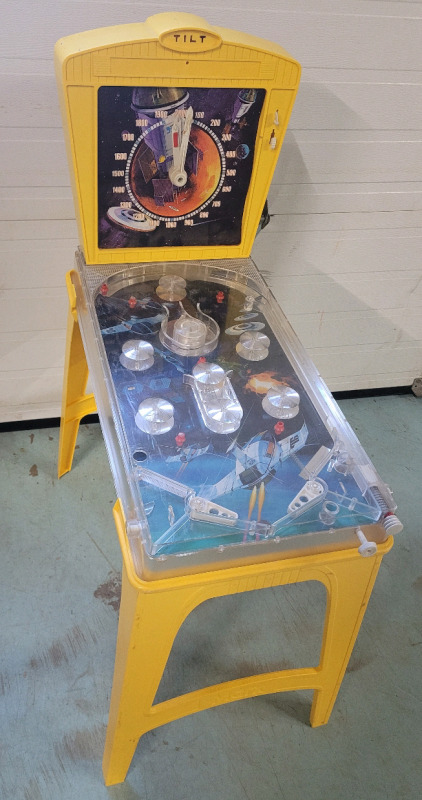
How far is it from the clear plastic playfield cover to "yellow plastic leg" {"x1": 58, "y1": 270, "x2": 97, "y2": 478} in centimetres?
19

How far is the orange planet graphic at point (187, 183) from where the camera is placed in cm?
116

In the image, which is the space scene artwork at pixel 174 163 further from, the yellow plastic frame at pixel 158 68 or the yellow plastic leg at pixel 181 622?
the yellow plastic leg at pixel 181 622

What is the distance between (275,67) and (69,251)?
771 millimetres

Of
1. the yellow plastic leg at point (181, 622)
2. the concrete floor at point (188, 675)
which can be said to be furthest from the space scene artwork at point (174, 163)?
the concrete floor at point (188, 675)

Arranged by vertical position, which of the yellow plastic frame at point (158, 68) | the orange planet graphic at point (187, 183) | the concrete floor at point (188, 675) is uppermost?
the yellow plastic frame at point (158, 68)

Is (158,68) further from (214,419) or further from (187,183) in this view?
(214,419)

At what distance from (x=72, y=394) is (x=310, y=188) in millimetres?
887

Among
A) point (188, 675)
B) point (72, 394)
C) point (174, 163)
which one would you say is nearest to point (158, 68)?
point (174, 163)

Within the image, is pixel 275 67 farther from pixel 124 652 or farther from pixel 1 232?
pixel 124 652

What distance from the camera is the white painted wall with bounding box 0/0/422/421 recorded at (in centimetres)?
131

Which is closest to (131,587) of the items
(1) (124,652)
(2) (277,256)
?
(1) (124,652)

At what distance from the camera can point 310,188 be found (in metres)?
1.67

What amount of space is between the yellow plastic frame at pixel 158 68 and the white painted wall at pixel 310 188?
0.99 feet

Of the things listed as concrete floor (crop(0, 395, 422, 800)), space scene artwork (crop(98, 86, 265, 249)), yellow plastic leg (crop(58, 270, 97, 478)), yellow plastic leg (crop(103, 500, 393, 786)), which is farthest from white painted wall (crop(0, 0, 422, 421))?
yellow plastic leg (crop(103, 500, 393, 786))
